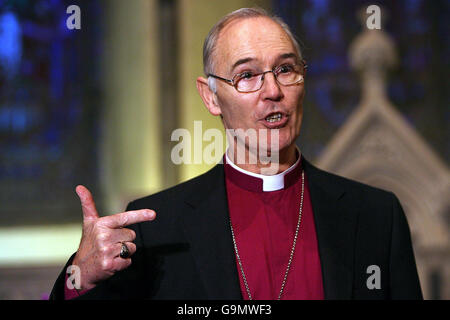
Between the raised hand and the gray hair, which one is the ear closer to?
the gray hair

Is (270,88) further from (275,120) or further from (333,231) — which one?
(333,231)

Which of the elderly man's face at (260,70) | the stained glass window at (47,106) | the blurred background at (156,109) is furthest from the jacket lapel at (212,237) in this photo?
the stained glass window at (47,106)

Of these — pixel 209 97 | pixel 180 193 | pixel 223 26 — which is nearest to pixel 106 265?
pixel 180 193

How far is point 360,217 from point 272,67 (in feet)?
1.73

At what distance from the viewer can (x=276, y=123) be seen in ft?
6.32

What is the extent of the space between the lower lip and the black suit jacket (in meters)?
0.27

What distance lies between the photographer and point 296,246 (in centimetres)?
203

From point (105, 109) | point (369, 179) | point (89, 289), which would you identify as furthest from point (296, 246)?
point (105, 109)

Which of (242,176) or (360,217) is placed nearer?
(360,217)


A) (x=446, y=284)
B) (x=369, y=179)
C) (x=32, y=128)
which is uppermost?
(x=32, y=128)

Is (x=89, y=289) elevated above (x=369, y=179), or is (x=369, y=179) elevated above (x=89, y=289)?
(x=89, y=289)

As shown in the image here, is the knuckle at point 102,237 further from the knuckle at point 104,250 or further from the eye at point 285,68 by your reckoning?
the eye at point 285,68

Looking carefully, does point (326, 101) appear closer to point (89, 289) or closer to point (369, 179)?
point (369, 179)

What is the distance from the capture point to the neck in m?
2.07
